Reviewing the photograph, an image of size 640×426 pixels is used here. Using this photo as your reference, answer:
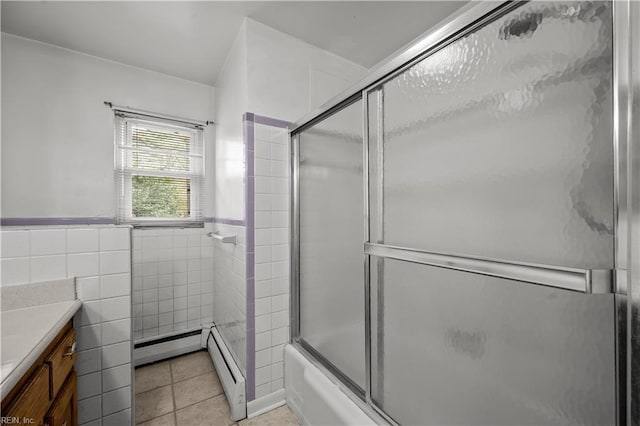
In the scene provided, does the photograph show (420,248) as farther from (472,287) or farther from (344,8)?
(344,8)

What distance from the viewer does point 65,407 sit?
3.35 ft

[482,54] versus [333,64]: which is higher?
[333,64]

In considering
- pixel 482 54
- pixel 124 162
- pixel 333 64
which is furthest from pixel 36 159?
pixel 482 54

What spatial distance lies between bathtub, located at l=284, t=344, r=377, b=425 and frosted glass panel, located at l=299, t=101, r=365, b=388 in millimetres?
95

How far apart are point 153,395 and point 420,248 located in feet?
6.64

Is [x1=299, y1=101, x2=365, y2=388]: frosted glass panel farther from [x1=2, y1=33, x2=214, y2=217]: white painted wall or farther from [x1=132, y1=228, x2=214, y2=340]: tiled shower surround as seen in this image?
[x1=2, y1=33, x2=214, y2=217]: white painted wall

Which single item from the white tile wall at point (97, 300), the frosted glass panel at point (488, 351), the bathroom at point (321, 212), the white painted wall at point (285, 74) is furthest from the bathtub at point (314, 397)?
the white painted wall at point (285, 74)

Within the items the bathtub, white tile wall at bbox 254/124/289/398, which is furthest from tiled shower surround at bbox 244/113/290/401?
the bathtub

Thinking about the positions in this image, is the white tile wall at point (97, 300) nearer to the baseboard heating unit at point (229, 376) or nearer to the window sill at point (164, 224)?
the baseboard heating unit at point (229, 376)

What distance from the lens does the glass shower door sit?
1.71ft

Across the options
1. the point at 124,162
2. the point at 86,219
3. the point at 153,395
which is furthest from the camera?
the point at 124,162

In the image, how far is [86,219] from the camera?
196 cm

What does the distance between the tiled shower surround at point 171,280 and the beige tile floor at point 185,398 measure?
33 centimetres

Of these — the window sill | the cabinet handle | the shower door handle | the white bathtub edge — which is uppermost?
the window sill
